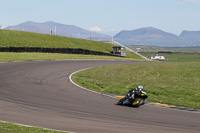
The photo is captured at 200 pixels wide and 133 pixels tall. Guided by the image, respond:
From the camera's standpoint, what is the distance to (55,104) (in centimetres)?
1547

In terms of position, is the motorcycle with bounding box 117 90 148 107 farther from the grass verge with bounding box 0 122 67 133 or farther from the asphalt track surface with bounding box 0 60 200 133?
the grass verge with bounding box 0 122 67 133

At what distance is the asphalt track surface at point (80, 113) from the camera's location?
1135cm

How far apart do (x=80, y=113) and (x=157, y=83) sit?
11.4 m

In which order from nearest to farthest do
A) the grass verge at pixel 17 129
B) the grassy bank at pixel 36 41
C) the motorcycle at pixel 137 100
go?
1. the grass verge at pixel 17 129
2. the motorcycle at pixel 137 100
3. the grassy bank at pixel 36 41

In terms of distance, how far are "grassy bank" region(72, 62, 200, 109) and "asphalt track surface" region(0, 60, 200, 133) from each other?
1951 millimetres

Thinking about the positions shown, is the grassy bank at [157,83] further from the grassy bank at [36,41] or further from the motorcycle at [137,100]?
the grassy bank at [36,41]

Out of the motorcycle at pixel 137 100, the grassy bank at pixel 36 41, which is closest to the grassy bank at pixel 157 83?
the motorcycle at pixel 137 100

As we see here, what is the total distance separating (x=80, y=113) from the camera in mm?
13516

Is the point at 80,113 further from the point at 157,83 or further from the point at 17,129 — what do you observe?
the point at 157,83

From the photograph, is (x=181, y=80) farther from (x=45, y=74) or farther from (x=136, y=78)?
(x=45, y=74)

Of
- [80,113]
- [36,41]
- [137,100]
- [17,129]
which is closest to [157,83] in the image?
[137,100]

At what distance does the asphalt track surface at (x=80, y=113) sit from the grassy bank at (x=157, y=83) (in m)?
1.95

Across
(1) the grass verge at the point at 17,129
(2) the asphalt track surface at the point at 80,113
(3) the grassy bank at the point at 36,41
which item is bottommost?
(2) the asphalt track surface at the point at 80,113

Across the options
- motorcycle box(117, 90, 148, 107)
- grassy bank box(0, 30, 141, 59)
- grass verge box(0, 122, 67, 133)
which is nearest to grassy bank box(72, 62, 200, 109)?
motorcycle box(117, 90, 148, 107)
